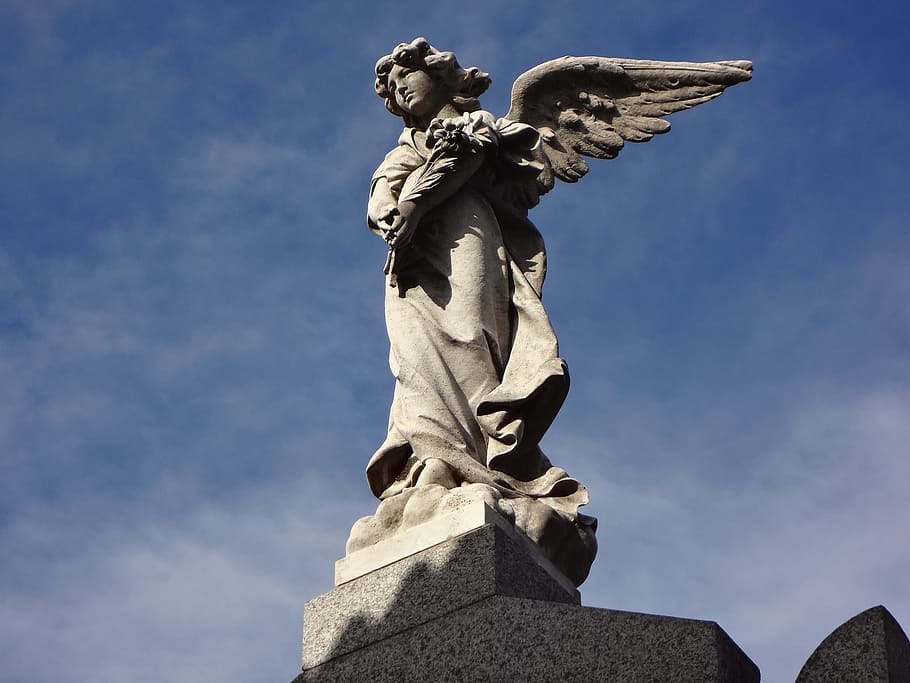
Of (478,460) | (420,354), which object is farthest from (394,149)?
(478,460)

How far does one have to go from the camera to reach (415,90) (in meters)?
10.5

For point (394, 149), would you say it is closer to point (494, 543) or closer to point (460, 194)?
point (460, 194)

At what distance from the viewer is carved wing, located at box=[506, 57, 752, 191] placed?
11.2 metres

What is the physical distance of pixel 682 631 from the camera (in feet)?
25.2

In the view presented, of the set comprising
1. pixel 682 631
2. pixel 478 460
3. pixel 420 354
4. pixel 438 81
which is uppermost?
pixel 438 81

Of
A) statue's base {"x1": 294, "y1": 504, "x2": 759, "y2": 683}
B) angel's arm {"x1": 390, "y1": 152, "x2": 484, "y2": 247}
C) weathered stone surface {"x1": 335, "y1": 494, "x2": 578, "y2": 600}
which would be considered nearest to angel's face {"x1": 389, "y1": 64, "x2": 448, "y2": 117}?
angel's arm {"x1": 390, "y1": 152, "x2": 484, "y2": 247}

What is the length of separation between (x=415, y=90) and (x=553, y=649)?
3874mm

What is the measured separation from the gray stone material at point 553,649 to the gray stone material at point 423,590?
10 cm

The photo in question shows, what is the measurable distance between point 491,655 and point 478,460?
158 cm

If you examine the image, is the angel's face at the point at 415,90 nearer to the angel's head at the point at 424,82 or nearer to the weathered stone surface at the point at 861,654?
the angel's head at the point at 424,82

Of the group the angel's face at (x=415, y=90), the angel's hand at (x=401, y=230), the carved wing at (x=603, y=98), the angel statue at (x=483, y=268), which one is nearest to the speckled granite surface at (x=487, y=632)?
the angel statue at (x=483, y=268)

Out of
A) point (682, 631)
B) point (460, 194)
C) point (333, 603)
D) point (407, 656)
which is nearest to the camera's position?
point (682, 631)

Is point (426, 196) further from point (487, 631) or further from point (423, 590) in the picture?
point (487, 631)

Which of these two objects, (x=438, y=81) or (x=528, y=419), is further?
(x=438, y=81)
